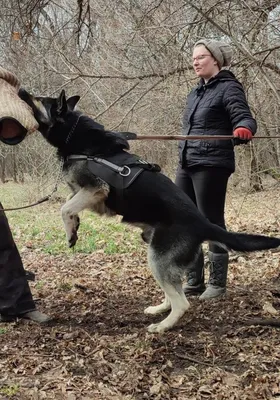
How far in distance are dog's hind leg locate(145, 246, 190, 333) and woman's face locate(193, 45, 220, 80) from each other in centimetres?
187

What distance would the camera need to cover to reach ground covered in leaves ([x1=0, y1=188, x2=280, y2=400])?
315 centimetres

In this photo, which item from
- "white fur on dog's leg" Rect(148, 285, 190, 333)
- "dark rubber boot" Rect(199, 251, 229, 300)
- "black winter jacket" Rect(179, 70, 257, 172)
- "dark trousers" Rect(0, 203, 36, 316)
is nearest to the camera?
"white fur on dog's leg" Rect(148, 285, 190, 333)

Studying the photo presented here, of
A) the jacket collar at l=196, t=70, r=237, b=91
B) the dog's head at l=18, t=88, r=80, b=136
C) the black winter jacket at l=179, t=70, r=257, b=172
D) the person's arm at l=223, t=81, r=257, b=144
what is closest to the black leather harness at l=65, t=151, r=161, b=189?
the dog's head at l=18, t=88, r=80, b=136

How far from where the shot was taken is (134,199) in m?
4.11

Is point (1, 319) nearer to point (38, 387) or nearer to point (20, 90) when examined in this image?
point (38, 387)

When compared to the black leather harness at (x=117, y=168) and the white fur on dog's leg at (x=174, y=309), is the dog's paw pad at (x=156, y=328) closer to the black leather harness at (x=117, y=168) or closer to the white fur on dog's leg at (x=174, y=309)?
the white fur on dog's leg at (x=174, y=309)

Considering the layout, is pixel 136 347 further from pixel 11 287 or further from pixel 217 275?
pixel 217 275

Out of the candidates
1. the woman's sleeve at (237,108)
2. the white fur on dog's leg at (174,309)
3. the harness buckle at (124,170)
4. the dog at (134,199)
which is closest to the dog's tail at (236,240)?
the dog at (134,199)

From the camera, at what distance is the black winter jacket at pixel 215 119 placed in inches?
182

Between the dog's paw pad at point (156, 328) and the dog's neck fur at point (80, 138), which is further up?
the dog's neck fur at point (80, 138)

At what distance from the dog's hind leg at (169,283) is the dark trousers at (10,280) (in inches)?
49.8

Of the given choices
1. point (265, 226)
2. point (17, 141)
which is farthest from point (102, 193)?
point (265, 226)

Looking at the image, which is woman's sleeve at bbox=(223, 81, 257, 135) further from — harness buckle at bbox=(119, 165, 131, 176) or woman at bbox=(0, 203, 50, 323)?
woman at bbox=(0, 203, 50, 323)

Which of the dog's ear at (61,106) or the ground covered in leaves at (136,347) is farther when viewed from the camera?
the dog's ear at (61,106)
